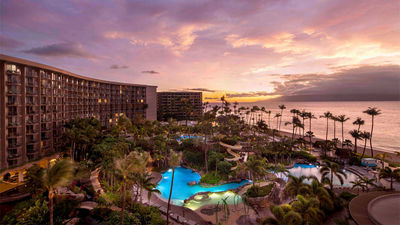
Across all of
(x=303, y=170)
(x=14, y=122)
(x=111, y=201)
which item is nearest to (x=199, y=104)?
(x=303, y=170)

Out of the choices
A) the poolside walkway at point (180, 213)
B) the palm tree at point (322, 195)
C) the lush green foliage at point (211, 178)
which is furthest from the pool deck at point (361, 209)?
the lush green foliage at point (211, 178)

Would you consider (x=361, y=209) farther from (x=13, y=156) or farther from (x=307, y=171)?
(x=13, y=156)

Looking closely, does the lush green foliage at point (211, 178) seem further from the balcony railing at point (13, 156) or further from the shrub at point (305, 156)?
the balcony railing at point (13, 156)

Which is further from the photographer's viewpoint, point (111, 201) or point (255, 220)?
point (255, 220)

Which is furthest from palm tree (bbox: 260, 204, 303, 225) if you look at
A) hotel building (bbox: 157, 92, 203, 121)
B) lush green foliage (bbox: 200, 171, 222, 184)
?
hotel building (bbox: 157, 92, 203, 121)

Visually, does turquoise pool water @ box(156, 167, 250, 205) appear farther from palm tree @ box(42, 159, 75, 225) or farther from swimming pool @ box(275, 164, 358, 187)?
palm tree @ box(42, 159, 75, 225)

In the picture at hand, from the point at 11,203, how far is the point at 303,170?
168 ft

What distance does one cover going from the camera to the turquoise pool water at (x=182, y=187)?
31561 millimetres

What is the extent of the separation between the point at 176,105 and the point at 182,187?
8916 cm

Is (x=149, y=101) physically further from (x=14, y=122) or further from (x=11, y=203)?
(x=11, y=203)

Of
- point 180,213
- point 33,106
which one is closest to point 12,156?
point 33,106

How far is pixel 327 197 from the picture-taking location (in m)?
21.0

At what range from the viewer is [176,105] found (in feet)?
398

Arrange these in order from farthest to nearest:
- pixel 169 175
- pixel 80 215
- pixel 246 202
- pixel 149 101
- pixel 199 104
Answer: pixel 199 104 < pixel 149 101 < pixel 169 175 < pixel 246 202 < pixel 80 215
